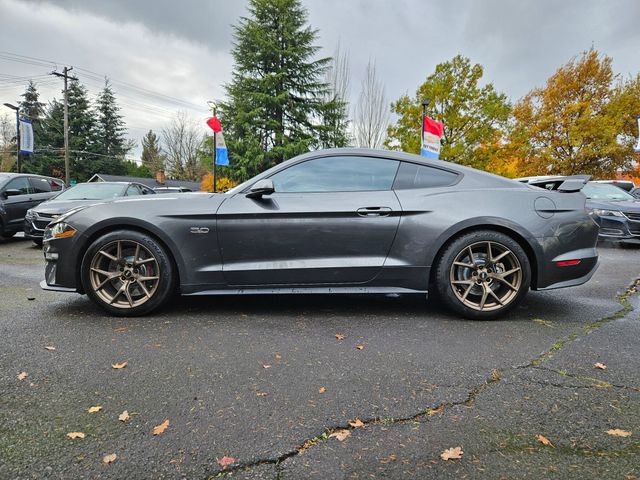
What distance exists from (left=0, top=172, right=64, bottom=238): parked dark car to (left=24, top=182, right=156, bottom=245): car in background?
684mm

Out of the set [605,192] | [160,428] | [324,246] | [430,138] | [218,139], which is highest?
[430,138]

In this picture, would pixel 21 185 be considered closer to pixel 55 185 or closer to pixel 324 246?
pixel 55 185

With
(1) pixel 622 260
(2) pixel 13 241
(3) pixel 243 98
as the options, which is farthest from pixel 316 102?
(1) pixel 622 260

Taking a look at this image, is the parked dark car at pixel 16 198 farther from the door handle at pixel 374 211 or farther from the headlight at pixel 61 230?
the door handle at pixel 374 211

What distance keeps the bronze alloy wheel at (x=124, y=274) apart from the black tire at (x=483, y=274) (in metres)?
2.45

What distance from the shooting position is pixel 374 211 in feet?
10.9

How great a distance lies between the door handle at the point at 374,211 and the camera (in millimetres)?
3297

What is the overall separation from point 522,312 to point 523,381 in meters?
1.56

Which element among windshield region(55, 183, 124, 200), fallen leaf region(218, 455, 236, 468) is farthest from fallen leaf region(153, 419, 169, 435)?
windshield region(55, 183, 124, 200)

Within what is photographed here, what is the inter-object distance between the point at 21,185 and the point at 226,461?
34.8 ft

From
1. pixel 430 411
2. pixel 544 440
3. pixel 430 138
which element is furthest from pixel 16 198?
pixel 430 138

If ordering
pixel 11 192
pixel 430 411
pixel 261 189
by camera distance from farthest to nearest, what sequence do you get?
pixel 11 192 < pixel 261 189 < pixel 430 411

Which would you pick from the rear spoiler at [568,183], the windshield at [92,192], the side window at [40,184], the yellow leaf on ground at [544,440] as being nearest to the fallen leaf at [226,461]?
the yellow leaf on ground at [544,440]

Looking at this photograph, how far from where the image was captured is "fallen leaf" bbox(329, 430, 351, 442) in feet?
5.48
